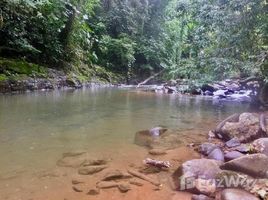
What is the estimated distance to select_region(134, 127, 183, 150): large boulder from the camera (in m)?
4.43

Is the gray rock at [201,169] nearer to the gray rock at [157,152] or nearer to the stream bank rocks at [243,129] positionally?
the gray rock at [157,152]

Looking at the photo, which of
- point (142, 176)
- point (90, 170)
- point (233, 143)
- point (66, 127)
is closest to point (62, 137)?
point (66, 127)

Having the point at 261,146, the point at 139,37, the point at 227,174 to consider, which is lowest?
the point at 227,174

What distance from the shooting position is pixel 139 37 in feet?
78.8

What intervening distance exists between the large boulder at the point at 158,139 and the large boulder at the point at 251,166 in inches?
49.4

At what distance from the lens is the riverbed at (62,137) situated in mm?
2875

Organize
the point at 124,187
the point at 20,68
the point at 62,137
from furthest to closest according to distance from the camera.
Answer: the point at 20,68 < the point at 62,137 < the point at 124,187

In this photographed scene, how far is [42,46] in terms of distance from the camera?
43.5 ft

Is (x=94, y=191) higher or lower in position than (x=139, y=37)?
lower

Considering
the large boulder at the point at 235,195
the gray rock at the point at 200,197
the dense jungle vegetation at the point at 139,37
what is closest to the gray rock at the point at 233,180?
the large boulder at the point at 235,195

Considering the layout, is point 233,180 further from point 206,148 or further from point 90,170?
point 90,170

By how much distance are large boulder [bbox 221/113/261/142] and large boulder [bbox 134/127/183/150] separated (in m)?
0.76

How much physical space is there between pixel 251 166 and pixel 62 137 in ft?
8.83

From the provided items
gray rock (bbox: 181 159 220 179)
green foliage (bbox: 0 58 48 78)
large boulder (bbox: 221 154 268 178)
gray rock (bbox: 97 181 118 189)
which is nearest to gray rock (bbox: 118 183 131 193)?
gray rock (bbox: 97 181 118 189)
